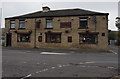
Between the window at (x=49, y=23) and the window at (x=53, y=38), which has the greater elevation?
the window at (x=49, y=23)

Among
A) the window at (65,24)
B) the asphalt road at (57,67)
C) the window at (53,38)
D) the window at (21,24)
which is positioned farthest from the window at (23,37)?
the asphalt road at (57,67)

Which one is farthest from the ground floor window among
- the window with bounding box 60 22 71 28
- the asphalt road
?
the asphalt road

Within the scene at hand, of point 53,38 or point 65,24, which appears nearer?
point 65,24

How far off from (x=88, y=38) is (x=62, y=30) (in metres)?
4.18

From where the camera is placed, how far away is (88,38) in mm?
24312

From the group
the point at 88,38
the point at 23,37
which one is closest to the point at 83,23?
the point at 88,38

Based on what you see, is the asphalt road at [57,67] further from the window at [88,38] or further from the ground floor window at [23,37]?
the ground floor window at [23,37]

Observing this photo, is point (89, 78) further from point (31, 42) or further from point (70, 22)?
point (31, 42)

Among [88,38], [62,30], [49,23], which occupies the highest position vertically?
[49,23]

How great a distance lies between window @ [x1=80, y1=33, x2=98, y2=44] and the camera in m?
23.9

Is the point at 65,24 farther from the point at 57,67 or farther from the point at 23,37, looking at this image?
the point at 57,67

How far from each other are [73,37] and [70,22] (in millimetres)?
2388

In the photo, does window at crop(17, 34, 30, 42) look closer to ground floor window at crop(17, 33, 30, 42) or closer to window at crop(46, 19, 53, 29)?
ground floor window at crop(17, 33, 30, 42)

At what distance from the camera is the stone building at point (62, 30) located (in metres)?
23.6
